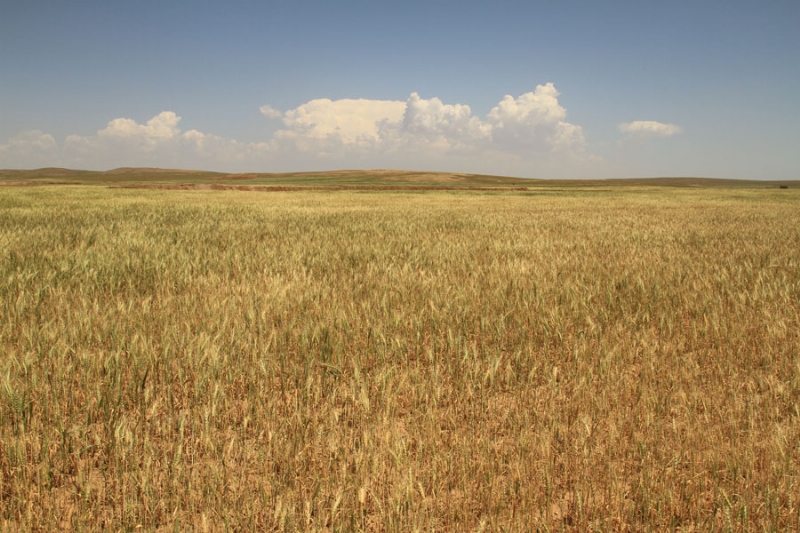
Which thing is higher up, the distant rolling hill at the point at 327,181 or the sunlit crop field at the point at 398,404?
the distant rolling hill at the point at 327,181

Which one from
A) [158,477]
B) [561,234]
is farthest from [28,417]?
[561,234]

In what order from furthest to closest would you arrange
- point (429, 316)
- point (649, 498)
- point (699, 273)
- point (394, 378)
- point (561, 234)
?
1. point (561, 234)
2. point (699, 273)
3. point (429, 316)
4. point (394, 378)
5. point (649, 498)

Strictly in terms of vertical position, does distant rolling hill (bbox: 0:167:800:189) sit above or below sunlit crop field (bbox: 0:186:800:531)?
above

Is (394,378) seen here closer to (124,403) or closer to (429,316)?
(429,316)

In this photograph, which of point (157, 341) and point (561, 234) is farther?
point (561, 234)

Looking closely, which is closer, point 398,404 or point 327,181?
point 398,404

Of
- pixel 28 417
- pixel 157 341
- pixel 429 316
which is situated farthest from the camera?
pixel 429 316

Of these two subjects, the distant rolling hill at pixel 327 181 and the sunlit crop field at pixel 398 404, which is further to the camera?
the distant rolling hill at pixel 327 181

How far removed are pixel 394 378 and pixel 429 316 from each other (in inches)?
50.4

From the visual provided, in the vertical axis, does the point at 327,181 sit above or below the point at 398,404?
above

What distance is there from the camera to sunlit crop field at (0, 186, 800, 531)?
Answer: 1691 millimetres

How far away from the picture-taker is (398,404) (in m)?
2.62

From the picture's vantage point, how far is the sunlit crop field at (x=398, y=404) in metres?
1.69

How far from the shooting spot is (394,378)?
281 centimetres
